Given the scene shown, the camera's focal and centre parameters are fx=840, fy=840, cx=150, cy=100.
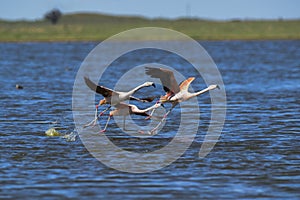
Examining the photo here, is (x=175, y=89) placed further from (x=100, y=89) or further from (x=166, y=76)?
(x=100, y=89)

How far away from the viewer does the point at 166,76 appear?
1764cm

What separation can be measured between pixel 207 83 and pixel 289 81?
3.27 metres

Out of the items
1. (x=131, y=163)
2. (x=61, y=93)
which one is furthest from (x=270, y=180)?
(x=61, y=93)

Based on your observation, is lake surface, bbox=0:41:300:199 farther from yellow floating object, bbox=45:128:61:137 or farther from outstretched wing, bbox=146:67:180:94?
outstretched wing, bbox=146:67:180:94

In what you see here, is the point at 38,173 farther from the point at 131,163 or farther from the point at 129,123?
the point at 129,123

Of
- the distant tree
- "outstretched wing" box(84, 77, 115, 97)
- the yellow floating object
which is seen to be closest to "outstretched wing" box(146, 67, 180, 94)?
"outstretched wing" box(84, 77, 115, 97)

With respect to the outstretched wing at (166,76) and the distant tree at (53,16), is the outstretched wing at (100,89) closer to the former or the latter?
the outstretched wing at (166,76)

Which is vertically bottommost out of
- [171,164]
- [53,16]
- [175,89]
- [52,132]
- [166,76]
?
[171,164]

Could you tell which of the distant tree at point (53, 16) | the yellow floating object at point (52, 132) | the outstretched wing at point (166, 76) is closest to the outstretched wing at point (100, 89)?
the outstretched wing at point (166, 76)

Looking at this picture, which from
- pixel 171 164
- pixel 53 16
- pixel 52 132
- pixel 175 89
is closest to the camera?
pixel 171 164

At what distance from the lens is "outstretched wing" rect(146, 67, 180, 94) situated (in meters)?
17.3

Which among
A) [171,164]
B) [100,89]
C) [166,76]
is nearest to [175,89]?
[166,76]

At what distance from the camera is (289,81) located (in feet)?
110

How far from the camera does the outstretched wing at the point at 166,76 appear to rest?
17.3 m
